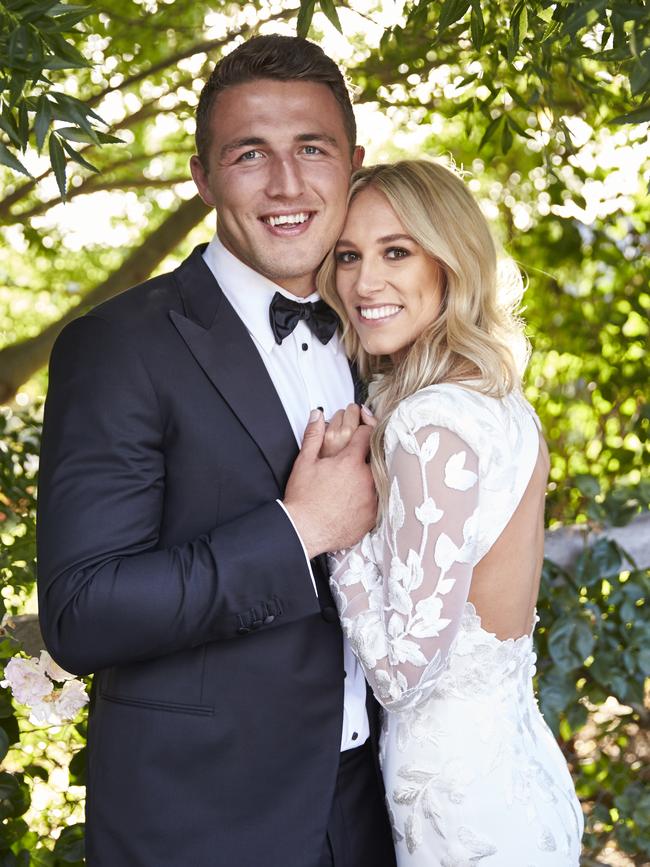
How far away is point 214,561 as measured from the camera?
1812mm

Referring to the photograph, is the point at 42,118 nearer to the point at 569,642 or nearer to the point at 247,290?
the point at 247,290

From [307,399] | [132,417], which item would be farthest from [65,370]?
[307,399]

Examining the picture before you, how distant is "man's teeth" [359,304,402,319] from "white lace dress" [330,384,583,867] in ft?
0.99

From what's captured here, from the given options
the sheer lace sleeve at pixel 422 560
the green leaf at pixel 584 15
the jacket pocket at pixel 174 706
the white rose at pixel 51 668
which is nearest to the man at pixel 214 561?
the jacket pocket at pixel 174 706

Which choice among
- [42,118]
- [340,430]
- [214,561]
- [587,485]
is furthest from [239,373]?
[587,485]

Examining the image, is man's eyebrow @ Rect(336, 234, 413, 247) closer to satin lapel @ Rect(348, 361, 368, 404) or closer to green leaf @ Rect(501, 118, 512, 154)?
satin lapel @ Rect(348, 361, 368, 404)

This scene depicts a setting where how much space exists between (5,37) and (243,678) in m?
1.23

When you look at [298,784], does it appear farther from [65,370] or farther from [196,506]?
[65,370]

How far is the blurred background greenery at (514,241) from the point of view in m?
2.69

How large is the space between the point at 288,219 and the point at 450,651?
3.30 feet

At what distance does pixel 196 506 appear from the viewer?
6.41ft

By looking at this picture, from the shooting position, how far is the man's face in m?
2.26

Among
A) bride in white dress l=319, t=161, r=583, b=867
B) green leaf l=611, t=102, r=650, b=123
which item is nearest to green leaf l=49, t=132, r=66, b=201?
bride in white dress l=319, t=161, r=583, b=867

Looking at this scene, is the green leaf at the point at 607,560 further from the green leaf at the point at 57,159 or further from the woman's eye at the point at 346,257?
the green leaf at the point at 57,159
